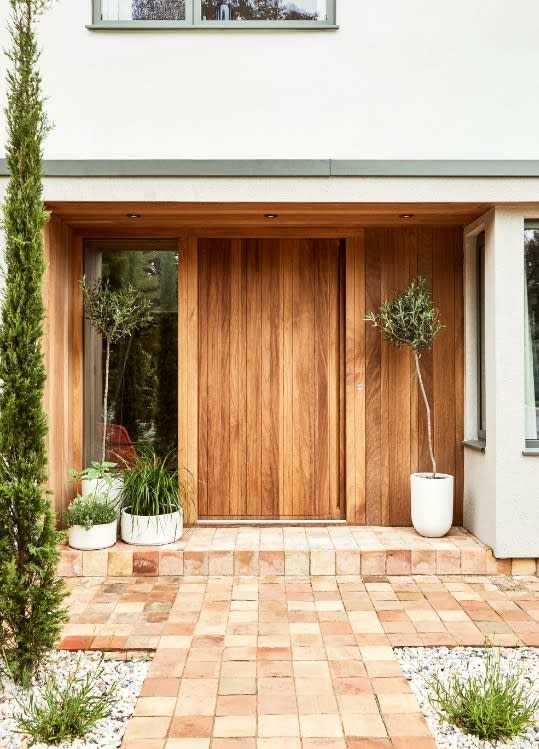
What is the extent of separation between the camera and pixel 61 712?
239 centimetres

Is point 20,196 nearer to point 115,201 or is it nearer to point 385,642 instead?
point 115,201

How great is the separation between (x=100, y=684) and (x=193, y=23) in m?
4.31

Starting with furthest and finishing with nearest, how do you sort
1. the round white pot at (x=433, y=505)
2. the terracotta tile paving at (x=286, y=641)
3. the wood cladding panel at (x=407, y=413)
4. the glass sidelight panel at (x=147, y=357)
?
1. the glass sidelight panel at (x=147, y=357)
2. the wood cladding panel at (x=407, y=413)
3. the round white pot at (x=433, y=505)
4. the terracotta tile paving at (x=286, y=641)

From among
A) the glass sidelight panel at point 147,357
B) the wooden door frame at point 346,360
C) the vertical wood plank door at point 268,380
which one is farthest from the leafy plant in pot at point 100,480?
the vertical wood plank door at point 268,380

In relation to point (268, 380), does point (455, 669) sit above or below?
below

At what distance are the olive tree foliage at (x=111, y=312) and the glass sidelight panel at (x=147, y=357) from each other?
7.8 inches

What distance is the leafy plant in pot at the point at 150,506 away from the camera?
14.7 feet

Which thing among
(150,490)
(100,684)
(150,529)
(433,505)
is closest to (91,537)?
(150,529)

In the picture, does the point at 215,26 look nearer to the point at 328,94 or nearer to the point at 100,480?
the point at 328,94

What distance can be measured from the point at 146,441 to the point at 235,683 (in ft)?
8.50

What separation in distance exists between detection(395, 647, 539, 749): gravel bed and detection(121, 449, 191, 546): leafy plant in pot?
6.48 feet

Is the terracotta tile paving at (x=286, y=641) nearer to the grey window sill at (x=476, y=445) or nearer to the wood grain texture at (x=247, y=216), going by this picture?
the grey window sill at (x=476, y=445)

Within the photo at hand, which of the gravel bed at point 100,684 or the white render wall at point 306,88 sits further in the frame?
the white render wall at point 306,88

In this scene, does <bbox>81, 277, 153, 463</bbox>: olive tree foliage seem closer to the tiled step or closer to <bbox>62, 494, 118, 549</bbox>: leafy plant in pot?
<bbox>62, 494, 118, 549</bbox>: leafy plant in pot
